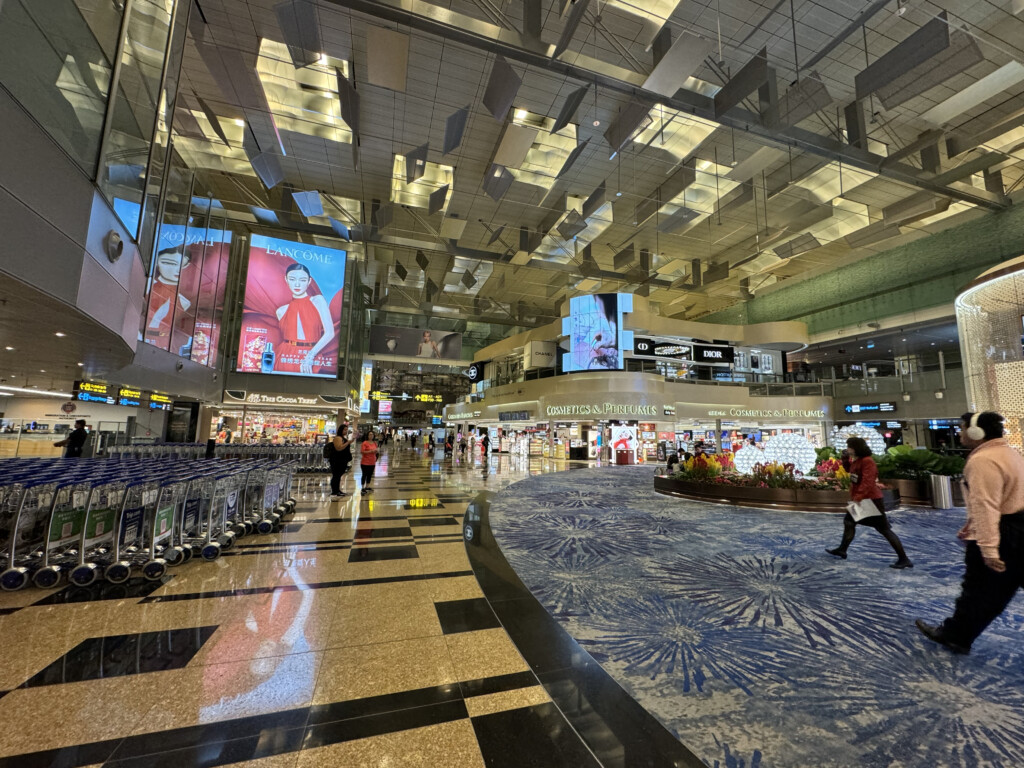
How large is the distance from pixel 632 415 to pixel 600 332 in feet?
12.7

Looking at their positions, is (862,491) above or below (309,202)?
below

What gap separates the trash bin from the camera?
7809mm

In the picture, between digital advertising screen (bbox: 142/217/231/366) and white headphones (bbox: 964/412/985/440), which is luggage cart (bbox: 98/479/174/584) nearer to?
white headphones (bbox: 964/412/985/440)

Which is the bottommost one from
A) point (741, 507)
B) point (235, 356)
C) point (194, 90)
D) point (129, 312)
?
point (741, 507)

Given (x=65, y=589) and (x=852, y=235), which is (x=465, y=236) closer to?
(x=852, y=235)

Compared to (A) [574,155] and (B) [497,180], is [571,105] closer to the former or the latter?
(A) [574,155]

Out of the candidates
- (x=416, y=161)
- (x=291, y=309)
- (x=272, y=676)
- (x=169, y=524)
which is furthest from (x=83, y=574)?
(x=291, y=309)

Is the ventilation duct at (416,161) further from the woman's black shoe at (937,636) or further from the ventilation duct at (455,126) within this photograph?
the woman's black shoe at (937,636)

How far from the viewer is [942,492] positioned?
781 centimetres

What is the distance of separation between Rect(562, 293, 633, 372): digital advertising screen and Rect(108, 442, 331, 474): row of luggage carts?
11048 mm

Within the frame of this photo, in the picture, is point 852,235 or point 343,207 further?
point 343,207

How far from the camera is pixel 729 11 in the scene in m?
7.26

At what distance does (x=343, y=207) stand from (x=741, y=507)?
14.5 m

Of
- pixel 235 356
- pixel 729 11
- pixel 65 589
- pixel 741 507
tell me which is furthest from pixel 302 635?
pixel 235 356
